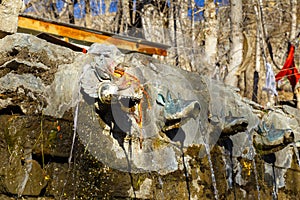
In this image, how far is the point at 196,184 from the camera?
4.33 metres

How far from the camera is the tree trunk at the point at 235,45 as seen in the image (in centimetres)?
998

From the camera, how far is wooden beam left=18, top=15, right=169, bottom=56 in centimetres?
680

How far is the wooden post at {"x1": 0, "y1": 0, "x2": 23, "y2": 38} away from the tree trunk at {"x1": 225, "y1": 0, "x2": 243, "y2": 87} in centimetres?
692

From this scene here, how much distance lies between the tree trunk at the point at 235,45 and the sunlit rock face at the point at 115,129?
487 centimetres

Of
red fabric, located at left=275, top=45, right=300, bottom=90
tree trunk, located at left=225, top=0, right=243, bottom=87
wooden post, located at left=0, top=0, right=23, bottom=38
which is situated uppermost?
wooden post, located at left=0, top=0, right=23, bottom=38

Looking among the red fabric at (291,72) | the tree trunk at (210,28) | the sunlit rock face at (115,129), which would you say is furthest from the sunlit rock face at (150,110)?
the red fabric at (291,72)

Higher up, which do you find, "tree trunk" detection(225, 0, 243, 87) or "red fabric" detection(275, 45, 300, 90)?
"tree trunk" detection(225, 0, 243, 87)

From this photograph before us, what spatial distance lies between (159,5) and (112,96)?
965 centimetres

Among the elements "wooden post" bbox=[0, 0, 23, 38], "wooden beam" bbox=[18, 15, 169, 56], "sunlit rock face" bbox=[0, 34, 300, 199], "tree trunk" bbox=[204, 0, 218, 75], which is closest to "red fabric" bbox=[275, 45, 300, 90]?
"tree trunk" bbox=[204, 0, 218, 75]

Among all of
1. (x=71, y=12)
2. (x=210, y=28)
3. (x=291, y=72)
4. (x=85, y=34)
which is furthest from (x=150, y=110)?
(x=71, y=12)

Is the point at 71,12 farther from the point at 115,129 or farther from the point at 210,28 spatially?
the point at 115,129

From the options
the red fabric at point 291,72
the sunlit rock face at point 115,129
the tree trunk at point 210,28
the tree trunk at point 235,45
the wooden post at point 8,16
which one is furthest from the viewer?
the red fabric at point 291,72

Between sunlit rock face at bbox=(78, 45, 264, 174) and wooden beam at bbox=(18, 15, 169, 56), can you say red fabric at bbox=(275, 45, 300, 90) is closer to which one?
wooden beam at bbox=(18, 15, 169, 56)

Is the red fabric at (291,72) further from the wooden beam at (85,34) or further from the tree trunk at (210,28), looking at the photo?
the wooden beam at (85,34)
